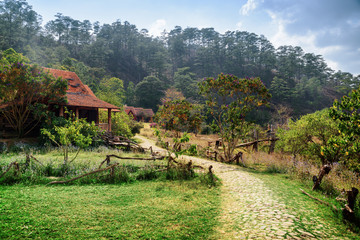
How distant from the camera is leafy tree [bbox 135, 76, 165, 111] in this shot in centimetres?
4822

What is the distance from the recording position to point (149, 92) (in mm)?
48531

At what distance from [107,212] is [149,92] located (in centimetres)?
4522

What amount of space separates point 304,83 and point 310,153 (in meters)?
50.4

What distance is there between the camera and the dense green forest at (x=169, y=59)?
4594 centimetres

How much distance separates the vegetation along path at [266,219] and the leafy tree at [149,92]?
143 ft

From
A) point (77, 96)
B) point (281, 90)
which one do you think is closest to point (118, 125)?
point (77, 96)

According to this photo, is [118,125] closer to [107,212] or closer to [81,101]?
[81,101]

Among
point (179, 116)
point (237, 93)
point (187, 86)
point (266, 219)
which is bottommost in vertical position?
point (266, 219)

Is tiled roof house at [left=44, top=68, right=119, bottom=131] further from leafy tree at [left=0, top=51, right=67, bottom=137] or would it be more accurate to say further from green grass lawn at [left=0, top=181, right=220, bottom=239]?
green grass lawn at [left=0, top=181, right=220, bottom=239]

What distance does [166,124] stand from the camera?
1442cm

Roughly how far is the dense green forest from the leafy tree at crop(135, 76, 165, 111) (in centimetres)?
24

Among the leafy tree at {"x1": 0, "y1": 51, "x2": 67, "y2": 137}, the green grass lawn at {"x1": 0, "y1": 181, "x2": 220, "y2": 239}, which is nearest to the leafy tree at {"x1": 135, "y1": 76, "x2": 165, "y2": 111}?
the leafy tree at {"x1": 0, "y1": 51, "x2": 67, "y2": 137}

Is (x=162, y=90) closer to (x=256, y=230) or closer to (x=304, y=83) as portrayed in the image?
(x=304, y=83)

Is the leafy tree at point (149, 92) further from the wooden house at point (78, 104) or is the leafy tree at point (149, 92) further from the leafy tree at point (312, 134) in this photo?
the leafy tree at point (312, 134)
